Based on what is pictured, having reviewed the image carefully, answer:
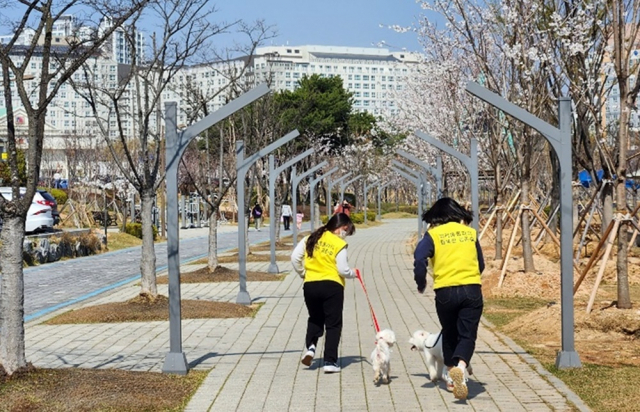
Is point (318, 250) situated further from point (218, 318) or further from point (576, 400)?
point (218, 318)

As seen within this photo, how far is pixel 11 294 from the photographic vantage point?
778 centimetres

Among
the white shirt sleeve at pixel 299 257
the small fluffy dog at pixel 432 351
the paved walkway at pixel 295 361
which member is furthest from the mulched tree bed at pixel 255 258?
the small fluffy dog at pixel 432 351

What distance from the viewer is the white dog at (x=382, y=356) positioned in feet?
27.5

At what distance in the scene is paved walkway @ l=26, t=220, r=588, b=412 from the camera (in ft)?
25.7

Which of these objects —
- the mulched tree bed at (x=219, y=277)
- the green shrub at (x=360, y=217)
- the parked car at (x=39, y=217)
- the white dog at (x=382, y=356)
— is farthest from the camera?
the green shrub at (x=360, y=217)

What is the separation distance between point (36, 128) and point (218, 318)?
620 cm

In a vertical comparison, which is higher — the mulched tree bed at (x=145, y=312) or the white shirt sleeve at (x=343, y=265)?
the white shirt sleeve at (x=343, y=265)

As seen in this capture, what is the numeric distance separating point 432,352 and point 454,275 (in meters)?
0.79

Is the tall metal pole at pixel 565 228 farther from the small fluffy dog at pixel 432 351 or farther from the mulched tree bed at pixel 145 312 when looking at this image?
the mulched tree bed at pixel 145 312

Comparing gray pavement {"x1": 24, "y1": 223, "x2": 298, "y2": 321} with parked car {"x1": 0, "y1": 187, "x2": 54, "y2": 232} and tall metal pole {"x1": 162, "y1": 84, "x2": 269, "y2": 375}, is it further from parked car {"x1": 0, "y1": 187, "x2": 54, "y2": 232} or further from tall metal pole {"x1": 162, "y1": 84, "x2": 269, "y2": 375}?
tall metal pole {"x1": 162, "y1": 84, "x2": 269, "y2": 375}

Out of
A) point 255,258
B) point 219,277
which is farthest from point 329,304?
point 255,258

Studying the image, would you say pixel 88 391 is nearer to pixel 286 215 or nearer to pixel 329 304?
pixel 329 304

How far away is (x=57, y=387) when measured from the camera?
7.73 meters

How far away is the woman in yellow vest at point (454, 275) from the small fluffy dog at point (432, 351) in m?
0.16
